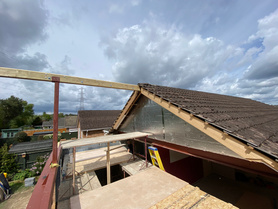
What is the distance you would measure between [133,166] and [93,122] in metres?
14.8

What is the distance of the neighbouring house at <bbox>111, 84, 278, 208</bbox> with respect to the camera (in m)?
2.34

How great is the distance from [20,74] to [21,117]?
2336 inches

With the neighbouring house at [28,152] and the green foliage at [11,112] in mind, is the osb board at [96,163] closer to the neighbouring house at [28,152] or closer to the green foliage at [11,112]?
the neighbouring house at [28,152]

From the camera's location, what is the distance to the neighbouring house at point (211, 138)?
2.34 metres

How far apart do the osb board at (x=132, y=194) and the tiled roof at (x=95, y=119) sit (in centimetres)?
1522

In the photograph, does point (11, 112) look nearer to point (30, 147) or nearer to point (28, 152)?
point (30, 147)

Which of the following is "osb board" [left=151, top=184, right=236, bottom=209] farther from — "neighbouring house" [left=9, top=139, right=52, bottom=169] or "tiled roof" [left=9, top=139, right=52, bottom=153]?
"neighbouring house" [left=9, top=139, right=52, bottom=169]

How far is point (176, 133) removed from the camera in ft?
12.9

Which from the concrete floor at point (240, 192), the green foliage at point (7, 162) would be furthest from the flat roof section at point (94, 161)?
the green foliage at point (7, 162)

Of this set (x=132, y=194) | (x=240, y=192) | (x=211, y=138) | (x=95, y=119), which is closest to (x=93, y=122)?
(x=95, y=119)

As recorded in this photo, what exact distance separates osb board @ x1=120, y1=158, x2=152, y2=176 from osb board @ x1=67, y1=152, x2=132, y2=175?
387 millimetres

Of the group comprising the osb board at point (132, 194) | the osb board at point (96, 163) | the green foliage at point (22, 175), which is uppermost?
the osb board at point (132, 194)

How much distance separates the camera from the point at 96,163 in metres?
6.09

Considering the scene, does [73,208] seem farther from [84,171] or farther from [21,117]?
[21,117]
